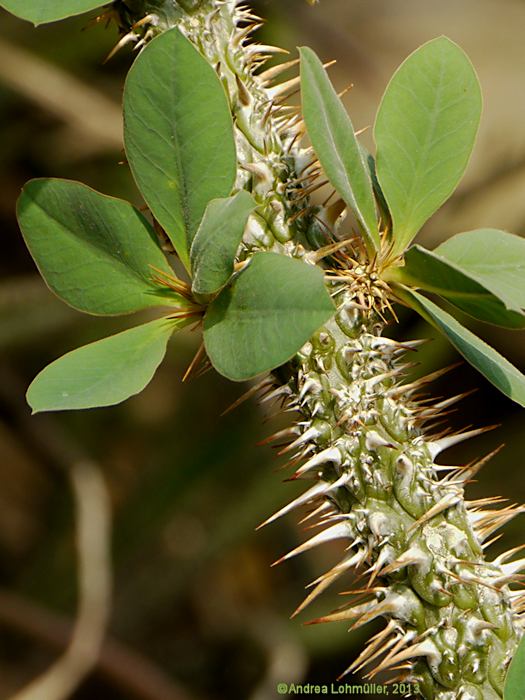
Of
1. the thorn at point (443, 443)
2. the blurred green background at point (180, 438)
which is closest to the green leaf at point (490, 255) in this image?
the thorn at point (443, 443)

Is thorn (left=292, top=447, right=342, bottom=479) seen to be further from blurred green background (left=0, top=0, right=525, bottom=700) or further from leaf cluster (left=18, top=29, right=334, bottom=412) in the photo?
blurred green background (left=0, top=0, right=525, bottom=700)

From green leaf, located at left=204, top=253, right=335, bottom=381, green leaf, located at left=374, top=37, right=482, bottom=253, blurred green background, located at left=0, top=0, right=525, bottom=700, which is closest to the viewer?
green leaf, located at left=204, top=253, right=335, bottom=381

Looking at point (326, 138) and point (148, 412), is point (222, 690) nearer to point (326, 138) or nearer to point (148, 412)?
point (148, 412)

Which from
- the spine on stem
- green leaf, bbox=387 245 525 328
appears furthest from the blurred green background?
→ green leaf, bbox=387 245 525 328

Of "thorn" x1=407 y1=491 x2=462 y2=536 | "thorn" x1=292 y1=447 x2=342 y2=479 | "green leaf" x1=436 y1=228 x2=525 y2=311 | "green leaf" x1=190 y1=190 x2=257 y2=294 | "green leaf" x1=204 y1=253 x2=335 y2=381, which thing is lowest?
"thorn" x1=407 y1=491 x2=462 y2=536

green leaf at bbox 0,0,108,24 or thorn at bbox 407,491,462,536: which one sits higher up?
green leaf at bbox 0,0,108,24

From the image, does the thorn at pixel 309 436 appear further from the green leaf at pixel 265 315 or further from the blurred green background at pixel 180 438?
the blurred green background at pixel 180 438
